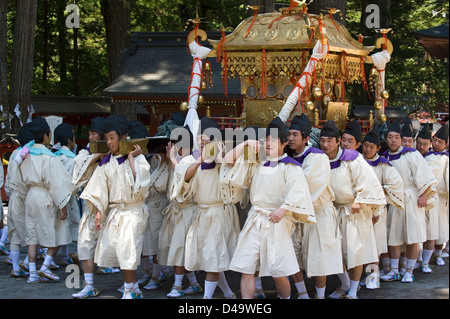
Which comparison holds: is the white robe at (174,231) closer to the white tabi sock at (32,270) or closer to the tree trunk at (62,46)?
the white tabi sock at (32,270)

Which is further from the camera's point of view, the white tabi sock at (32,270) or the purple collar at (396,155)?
the purple collar at (396,155)

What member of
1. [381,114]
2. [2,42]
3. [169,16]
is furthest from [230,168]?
[169,16]

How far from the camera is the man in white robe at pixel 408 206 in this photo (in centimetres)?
734

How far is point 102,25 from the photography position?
2092 cm

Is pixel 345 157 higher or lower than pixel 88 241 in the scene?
higher

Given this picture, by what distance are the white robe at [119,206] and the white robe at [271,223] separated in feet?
3.66

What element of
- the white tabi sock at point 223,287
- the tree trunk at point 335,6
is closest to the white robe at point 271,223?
the white tabi sock at point 223,287

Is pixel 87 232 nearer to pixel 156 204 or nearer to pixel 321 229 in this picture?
pixel 156 204

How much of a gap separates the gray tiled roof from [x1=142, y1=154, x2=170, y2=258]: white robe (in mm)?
6644

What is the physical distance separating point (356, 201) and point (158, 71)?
393 inches

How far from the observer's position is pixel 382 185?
7.00 meters

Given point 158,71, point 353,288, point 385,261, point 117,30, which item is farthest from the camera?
point 117,30
